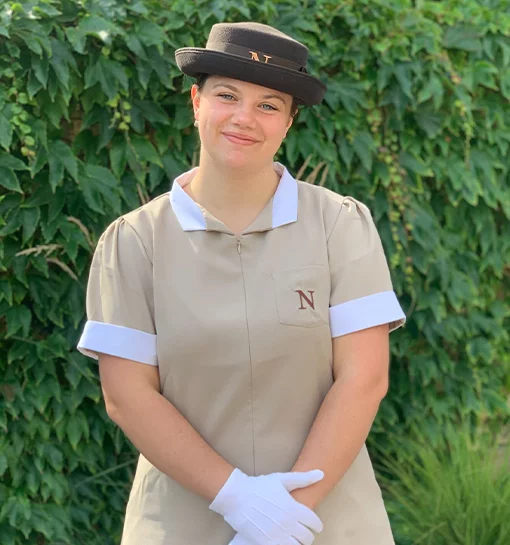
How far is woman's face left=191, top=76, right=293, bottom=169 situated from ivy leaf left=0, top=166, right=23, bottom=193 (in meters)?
1.08

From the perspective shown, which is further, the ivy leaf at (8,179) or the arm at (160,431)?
→ the ivy leaf at (8,179)

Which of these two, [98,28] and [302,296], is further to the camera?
[98,28]

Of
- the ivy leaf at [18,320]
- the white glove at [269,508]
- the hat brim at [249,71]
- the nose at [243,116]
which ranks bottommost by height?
the ivy leaf at [18,320]

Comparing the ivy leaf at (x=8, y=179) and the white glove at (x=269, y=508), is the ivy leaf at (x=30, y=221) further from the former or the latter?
the white glove at (x=269, y=508)

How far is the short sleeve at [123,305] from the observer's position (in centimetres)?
195

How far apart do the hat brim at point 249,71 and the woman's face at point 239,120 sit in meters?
0.03

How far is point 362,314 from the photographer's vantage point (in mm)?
1977

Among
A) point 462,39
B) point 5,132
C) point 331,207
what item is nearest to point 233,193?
point 331,207

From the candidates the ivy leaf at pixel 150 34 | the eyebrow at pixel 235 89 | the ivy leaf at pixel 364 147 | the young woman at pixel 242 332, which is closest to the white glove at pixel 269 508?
the young woman at pixel 242 332

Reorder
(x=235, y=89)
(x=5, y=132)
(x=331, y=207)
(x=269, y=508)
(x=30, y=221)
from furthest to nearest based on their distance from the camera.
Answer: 1. (x=30, y=221)
2. (x=5, y=132)
3. (x=331, y=207)
4. (x=235, y=89)
5. (x=269, y=508)

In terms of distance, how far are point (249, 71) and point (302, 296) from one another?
457 mm

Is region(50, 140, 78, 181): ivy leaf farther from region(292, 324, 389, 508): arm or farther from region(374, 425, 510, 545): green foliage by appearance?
region(374, 425, 510, 545): green foliage

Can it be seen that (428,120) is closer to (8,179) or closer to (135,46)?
(135,46)

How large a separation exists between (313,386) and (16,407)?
4.56ft
